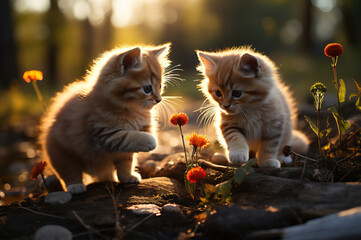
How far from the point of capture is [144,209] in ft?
6.46

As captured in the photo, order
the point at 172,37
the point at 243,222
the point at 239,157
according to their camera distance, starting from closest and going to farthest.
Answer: the point at 243,222 < the point at 239,157 < the point at 172,37

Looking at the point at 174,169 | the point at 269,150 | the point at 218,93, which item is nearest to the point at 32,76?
the point at 174,169

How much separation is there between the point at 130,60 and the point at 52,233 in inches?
49.2

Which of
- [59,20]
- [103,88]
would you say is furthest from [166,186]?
[59,20]

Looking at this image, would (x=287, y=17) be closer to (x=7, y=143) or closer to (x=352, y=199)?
(x=7, y=143)

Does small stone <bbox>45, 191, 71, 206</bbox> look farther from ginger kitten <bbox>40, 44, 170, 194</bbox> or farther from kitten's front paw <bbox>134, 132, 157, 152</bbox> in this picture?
kitten's front paw <bbox>134, 132, 157, 152</bbox>

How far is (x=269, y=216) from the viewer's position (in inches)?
62.7

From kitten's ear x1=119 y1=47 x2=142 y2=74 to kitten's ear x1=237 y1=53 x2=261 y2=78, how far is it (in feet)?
2.48

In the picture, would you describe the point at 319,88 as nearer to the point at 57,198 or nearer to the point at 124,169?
the point at 124,169

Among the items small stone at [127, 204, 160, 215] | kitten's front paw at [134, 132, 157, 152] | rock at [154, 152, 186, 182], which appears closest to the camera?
small stone at [127, 204, 160, 215]

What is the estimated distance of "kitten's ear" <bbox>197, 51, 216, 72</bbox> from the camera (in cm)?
266

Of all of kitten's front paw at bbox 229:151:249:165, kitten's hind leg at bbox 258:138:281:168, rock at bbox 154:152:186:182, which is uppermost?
kitten's front paw at bbox 229:151:249:165

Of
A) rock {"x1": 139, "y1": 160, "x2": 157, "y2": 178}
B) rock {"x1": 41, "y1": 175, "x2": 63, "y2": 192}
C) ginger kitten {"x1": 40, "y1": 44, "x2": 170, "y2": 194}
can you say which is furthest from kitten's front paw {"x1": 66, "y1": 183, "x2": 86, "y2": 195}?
rock {"x1": 139, "y1": 160, "x2": 157, "y2": 178}

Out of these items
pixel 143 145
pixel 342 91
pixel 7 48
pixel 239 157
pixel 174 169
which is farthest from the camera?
pixel 7 48
